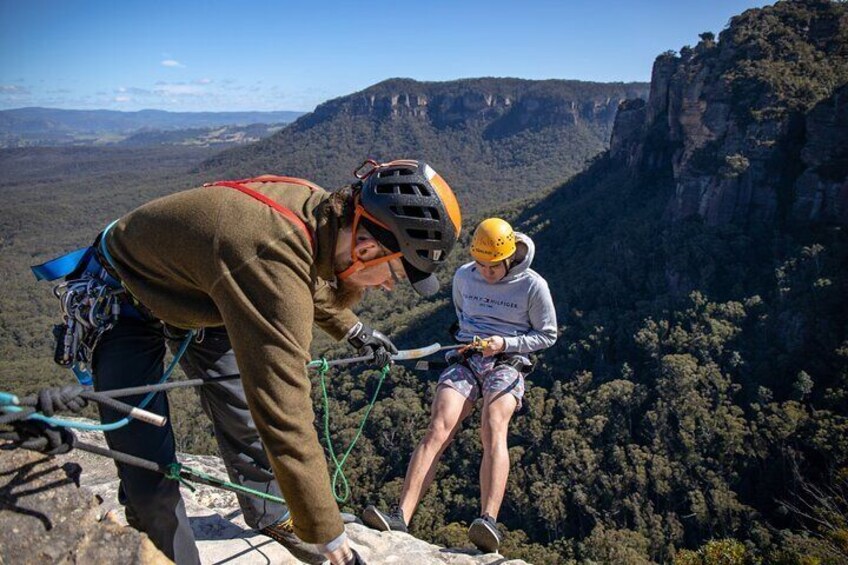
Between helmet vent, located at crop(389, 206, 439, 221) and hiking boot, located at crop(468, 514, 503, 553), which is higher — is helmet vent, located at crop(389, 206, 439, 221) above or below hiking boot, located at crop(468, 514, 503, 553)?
above

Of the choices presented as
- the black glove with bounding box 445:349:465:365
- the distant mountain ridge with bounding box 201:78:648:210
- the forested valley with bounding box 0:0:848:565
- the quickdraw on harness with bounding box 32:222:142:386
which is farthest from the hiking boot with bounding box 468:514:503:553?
the distant mountain ridge with bounding box 201:78:648:210

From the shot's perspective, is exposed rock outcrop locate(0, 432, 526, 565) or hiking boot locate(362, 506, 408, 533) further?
hiking boot locate(362, 506, 408, 533)

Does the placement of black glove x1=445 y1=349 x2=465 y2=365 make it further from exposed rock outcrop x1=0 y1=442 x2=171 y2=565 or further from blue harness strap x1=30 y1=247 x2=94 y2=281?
exposed rock outcrop x1=0 y1=442 x2=171 y2=565

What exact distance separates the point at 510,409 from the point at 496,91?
149614mm

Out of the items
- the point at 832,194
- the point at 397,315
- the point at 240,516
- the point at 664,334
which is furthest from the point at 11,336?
the point at 832,194

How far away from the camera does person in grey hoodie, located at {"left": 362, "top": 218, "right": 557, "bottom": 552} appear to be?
407cm

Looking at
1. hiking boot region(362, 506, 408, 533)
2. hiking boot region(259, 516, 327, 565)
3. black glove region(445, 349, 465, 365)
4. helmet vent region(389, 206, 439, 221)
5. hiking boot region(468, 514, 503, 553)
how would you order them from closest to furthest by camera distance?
helmet vent region(389, 206, 439, 221)
hiking boot region(259, 516, 327, 565)
hiking boot region(468, 514, 503, 553)
hiking boot region(362, 506, 408, 533)
black glove region(445, 349, 465, 365)

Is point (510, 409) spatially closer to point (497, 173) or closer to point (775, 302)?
point (775, 302)

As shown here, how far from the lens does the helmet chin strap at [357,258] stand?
231 cm

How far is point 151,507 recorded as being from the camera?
2.59 metres

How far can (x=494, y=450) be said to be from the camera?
413cm

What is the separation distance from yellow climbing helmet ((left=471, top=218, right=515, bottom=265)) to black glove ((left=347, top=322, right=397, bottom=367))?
1395mm

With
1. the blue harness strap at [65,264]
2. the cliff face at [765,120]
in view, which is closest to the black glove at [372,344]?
the blue harness strap at [65,264]

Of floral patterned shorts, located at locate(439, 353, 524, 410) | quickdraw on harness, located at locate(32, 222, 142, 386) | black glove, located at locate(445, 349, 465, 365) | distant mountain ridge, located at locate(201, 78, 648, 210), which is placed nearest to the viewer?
quickdraw on harness, located at locate(32, 222, 142, 386)
